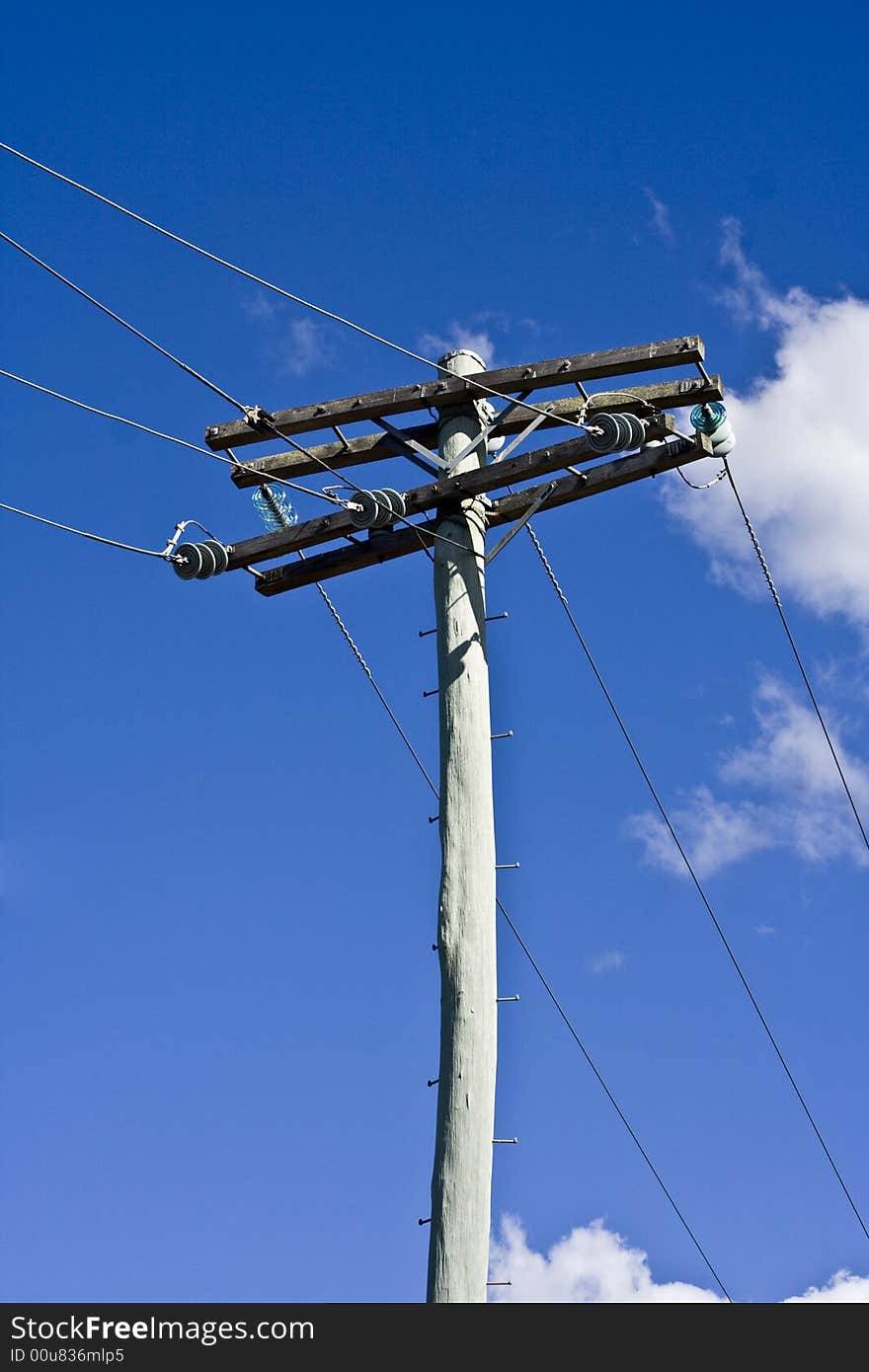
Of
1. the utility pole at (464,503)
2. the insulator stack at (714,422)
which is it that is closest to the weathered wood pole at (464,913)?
the utility pole at (464,503)

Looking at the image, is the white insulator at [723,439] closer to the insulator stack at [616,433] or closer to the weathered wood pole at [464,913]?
the insulator stack at [616,433]

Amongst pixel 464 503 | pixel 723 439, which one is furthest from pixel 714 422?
pixel 464 503

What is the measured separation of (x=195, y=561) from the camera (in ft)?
34.0

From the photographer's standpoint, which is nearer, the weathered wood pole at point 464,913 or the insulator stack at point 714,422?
the weathered wood pole at point 464,913

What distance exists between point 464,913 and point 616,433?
2.85 meters

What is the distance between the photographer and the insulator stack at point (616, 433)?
9.95 metres

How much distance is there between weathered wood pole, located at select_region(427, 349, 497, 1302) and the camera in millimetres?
8336

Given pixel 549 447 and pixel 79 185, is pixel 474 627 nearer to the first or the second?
pixel 549 447

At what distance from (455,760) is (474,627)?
2.63 feet

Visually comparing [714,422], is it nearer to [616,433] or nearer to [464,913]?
[616,433]

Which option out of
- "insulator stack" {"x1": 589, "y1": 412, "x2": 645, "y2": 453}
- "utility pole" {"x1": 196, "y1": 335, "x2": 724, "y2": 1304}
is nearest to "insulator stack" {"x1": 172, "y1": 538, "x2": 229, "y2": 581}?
"utility pole" {"x1": 196, "y1": 335, "x2": 724, "y2": 1304}

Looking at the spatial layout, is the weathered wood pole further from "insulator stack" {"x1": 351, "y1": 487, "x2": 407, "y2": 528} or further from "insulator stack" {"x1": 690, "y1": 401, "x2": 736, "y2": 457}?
"insulator stack" {"x1": 690, "y1": 401, "x2": 736, "y2": 457}

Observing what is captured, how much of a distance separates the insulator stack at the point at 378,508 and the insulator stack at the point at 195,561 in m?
0.91

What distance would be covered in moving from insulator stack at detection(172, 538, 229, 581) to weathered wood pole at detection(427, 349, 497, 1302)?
4.50 ft
